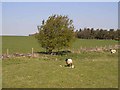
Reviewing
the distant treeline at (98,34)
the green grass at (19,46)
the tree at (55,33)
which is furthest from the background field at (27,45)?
the distant treeline at (98,34)

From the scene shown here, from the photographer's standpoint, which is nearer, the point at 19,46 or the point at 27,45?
the point at 19,46

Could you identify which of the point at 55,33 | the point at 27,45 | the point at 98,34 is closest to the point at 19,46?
the point at 27,45

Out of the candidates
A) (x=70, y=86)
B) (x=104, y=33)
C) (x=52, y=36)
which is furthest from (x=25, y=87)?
(x=104, y=33)

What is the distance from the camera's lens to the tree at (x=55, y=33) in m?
44.6

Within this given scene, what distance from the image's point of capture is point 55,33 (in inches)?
1772

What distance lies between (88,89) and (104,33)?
480ft

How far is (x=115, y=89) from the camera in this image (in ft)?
45.8

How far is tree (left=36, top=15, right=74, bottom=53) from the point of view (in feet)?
146

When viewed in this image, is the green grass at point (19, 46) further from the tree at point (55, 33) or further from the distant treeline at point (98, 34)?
the distant treeline at point (98, 34)

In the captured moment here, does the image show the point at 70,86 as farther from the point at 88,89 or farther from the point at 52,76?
the point at 52,76

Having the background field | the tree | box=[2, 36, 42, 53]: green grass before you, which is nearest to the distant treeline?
the background field

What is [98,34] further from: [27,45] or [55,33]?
[55,33]

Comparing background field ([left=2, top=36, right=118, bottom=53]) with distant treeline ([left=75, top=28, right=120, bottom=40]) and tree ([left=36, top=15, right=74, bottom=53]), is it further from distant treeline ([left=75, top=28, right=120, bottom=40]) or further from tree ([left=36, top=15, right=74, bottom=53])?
distant treeline ([left=75, top=28, right=120, bottom=40])

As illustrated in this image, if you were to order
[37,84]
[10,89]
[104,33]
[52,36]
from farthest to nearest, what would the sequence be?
[104,33] < [52,36] < [37,84] < [10,89]
